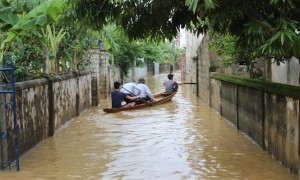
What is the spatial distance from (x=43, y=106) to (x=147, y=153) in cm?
315

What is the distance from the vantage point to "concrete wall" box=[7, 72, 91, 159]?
947cm

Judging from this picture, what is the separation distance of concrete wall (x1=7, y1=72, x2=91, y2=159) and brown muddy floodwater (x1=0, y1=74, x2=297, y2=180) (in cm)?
28

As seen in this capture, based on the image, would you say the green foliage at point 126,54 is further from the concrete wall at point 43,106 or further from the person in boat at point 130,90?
the concrete wall at point 43,106

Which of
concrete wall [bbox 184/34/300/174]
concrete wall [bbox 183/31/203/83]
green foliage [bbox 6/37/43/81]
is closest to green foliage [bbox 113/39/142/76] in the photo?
concrete wall [bbox 183/31/203/83]

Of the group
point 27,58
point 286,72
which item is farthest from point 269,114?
point 27,58

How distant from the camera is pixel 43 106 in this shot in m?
11.4

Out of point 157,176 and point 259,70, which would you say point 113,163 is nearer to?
point 157,176

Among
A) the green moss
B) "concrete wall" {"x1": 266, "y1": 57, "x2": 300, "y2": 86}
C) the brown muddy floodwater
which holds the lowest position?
the brown muddy floodwater

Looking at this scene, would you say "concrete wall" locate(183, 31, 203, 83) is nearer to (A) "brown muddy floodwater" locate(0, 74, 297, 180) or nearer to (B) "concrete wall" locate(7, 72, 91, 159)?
(B) "concrete wall" locate(7, 72, 91, 159)

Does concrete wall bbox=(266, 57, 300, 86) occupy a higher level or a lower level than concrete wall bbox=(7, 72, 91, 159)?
higher

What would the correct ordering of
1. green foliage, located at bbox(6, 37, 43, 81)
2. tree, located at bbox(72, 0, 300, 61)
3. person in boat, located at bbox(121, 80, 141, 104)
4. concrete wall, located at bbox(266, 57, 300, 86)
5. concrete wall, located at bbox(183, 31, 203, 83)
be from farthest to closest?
concrete wall, located at bbox(183, 31, 203, 83), person in boat, located at bbox(121, 80, 141, 104), green foliage, located at bbox(6, 37, 43, 81), concrete wall, located at bbox(266, 57, 300, 86), tree, located at bbox(72, 0, 300, 61)

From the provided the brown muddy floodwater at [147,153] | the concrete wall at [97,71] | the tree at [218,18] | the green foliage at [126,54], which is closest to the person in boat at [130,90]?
the concrete wall at [97,71]

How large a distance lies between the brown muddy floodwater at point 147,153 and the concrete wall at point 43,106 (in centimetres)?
28

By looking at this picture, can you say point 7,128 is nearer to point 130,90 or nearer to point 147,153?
point 147,153
